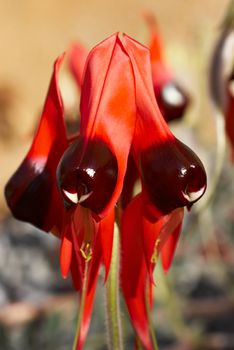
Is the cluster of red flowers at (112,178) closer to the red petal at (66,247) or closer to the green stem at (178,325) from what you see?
the red petal at (66,247)

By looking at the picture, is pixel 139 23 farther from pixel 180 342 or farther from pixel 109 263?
pixel 109 263

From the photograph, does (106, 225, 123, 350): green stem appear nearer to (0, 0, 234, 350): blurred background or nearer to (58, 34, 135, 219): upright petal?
(58, 34, 135, 219): upright petal

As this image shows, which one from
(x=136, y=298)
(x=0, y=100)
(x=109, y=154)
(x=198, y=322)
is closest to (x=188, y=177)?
(x=109, y=154)

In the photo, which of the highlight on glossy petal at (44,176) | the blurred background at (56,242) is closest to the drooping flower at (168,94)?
the blurred background at (56,242)

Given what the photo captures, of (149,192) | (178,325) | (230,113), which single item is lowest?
(178,325)

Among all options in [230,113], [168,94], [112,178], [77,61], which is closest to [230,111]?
[230,113]

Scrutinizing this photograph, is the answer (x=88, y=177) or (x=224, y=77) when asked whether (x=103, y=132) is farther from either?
(x=224, y=77)
